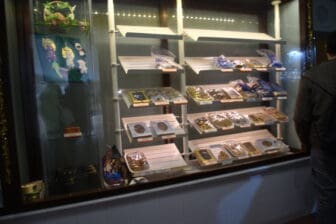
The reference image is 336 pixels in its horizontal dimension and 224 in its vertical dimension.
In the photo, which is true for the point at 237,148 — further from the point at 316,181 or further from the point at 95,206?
the point at 95,206

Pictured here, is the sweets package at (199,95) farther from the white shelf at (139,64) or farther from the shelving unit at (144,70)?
the white shelf at (139,64)

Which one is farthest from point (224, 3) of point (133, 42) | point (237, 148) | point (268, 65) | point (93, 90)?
point (93, 90)

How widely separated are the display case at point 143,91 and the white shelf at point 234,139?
1 centimetres

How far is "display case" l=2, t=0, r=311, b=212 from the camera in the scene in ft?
7.22

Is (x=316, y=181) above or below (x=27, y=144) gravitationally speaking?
below

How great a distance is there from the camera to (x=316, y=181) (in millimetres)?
2482

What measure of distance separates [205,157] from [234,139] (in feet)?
1.82

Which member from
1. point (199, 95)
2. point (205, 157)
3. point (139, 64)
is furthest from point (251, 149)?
point (139, 64)

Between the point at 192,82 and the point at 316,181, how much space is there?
1417 millimetres

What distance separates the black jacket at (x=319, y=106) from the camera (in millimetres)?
2303

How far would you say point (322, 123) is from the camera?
2322 mm

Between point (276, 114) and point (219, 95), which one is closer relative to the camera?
point (219, 95)

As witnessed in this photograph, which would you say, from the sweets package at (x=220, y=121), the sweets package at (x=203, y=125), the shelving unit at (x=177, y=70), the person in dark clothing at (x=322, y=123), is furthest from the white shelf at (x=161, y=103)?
the person in dark clothing at (x=322, y=123)

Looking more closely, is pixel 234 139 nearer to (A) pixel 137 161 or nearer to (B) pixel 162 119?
(B) pixel 162 119
